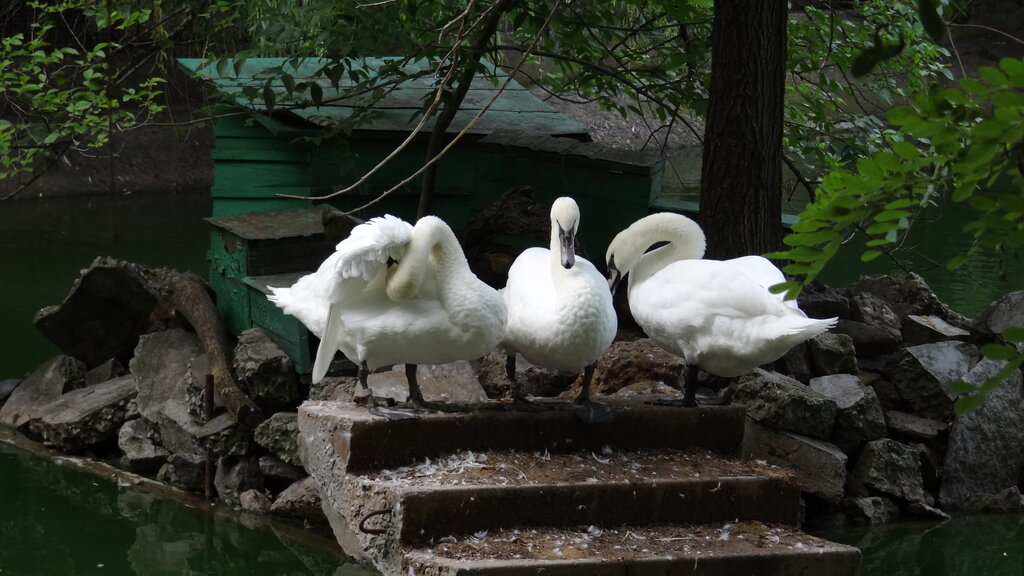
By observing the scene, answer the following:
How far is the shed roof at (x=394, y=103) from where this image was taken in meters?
7.42

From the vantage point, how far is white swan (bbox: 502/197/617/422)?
4367mm

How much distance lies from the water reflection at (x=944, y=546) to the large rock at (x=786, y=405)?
563 millimetres

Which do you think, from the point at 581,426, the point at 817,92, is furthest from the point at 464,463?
the point at 817,92

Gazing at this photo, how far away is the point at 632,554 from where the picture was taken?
3898mm

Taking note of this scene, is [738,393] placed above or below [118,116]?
below

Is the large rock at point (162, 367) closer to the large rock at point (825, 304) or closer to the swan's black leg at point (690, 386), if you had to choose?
the swan's black leg at point (690, 386)

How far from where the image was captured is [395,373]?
6117 mm

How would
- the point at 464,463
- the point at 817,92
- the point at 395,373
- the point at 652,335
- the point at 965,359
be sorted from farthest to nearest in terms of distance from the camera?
the point at 817,92 < the point at 965,359 < the point at 395,373 < the point at 652,335 < the point at 464,463

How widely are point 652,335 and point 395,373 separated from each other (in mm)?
1750

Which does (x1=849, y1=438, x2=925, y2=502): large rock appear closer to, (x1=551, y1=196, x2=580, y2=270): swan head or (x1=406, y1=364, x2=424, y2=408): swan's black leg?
(x1=551, y1=196, x2=580, y2=270): swan head

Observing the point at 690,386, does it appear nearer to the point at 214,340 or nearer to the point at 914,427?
the point at 914,427

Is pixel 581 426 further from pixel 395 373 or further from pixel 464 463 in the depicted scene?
pixel 395 373

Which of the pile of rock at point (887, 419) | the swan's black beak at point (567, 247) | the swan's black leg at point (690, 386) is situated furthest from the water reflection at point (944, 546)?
the swan's black beak at point (567, 247)

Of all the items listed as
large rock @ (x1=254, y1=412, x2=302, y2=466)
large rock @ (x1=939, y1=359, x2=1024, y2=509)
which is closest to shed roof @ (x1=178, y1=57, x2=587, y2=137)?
large rock @ (x1=254, y1=412, x2=302, y2=466)
